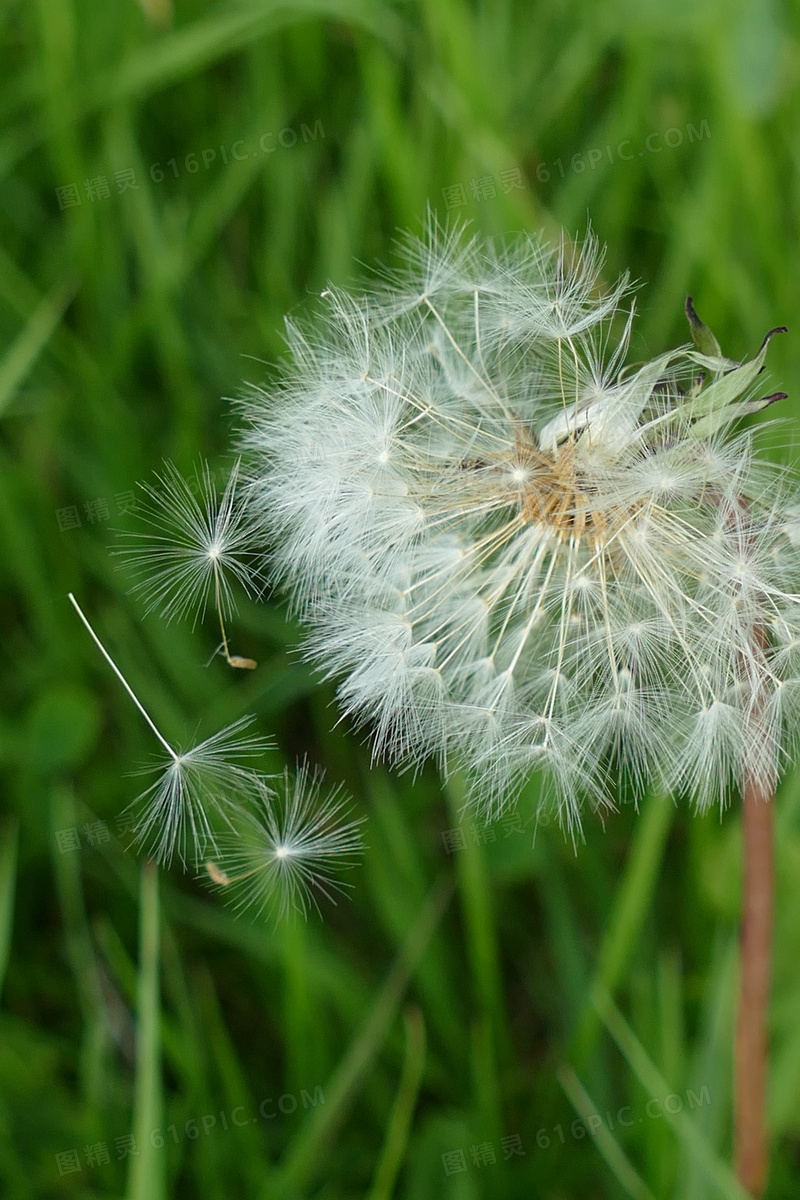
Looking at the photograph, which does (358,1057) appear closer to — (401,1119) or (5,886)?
(401,1119)

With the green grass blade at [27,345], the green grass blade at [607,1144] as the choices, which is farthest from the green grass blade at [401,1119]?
the green grass blade at [27,345]

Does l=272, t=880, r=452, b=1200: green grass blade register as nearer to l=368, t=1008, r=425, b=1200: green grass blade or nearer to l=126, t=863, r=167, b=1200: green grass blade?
l=368, t=1008, r=425, b=1200: green grass blade

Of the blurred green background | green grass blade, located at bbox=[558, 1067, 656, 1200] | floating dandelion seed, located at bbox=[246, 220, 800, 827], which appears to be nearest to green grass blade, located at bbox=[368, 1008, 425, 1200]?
the blurred green background

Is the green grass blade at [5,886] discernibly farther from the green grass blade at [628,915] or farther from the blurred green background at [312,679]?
the green grass blade at [628,915]

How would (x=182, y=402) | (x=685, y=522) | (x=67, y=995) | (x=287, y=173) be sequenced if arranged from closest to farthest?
(x=685, y=522)
(x=67, y=995)
(x=182, y=402)
(x=287, y=173)

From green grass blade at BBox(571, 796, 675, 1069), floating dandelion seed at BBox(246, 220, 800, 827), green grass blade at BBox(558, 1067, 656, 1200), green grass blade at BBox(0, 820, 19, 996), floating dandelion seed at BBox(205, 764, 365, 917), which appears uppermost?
floating dandelion seed at BBox(246, 220, 800, 827)

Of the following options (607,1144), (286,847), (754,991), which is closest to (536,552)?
(286,847)

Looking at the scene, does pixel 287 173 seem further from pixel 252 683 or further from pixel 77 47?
pixel 252 683

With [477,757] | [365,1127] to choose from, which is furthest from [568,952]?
[477,757]
